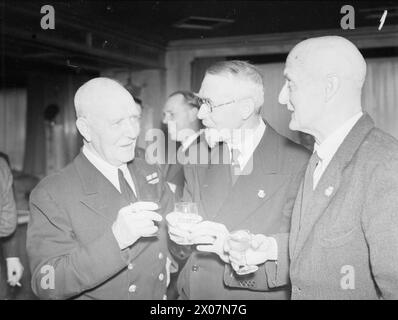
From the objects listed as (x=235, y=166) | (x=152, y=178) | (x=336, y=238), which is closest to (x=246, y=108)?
(x=235, y=166)

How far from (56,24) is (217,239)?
94.4 inches

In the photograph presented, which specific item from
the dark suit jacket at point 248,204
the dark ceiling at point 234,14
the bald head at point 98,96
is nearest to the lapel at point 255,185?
the dark suit jacket at point 248,204

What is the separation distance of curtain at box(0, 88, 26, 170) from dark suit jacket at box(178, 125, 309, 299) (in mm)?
5850

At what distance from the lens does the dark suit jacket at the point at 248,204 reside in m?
1.54

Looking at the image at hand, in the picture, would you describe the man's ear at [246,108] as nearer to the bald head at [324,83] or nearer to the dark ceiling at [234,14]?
the bald head at [324,83]

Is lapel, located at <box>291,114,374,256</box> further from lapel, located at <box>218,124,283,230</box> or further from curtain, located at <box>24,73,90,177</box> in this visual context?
curtain, located at <box>24,73,90,177</box>

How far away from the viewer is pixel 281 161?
1594mm

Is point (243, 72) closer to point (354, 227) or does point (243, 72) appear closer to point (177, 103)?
point (354, 227)

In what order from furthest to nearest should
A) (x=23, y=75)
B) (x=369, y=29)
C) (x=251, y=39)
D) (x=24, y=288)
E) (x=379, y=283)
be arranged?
1. (x=23, y=75)
2. (x=251, y=39)
3. (x=24, y=288)
4. (x=369, y=29)
5. (x=379, y=283)

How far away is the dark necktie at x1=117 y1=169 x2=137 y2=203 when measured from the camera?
154 centimetres

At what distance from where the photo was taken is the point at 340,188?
1.18m

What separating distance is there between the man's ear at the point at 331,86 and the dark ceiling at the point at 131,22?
88 cm

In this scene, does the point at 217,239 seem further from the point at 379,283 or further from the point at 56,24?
the point at 56,24

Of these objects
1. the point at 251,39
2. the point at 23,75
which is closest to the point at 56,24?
the point at 251,39
